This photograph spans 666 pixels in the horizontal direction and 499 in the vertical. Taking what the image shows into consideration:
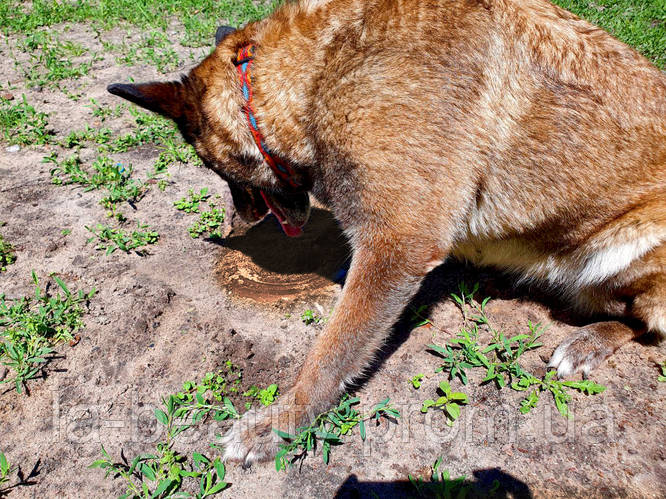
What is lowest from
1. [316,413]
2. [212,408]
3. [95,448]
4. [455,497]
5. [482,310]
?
[95,448]

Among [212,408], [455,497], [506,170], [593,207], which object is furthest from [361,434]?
[593,207]

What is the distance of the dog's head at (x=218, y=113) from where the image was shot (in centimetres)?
277

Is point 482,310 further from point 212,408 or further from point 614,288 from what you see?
point 212,408

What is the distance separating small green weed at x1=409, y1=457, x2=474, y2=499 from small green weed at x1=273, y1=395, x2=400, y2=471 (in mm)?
372

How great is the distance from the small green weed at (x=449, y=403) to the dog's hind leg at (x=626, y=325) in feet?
2.25

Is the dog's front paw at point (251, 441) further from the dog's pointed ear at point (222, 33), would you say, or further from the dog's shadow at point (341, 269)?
the dog's pointed ear at point (222, 33)

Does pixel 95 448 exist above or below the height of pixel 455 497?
below

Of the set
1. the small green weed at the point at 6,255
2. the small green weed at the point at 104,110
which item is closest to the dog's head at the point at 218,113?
the small green weed at the point at 6,255

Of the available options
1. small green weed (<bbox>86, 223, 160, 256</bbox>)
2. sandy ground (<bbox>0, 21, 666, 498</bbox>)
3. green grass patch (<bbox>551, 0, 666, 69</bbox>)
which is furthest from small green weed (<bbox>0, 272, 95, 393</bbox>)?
green grass patch (<bbox>551, 0, 666, 69</bbox>)

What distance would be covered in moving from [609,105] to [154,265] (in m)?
3.19

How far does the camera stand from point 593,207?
2.63 meters

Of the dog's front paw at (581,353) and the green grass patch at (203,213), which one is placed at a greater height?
the dog's front paw at (581,353)

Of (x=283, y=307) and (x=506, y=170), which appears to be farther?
(x=283, y=307)

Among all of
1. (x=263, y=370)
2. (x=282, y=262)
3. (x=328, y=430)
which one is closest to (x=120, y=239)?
(x=282, y=262)
